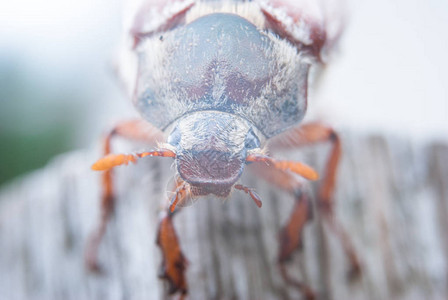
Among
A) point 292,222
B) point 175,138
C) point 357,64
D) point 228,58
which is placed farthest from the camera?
point 357,64

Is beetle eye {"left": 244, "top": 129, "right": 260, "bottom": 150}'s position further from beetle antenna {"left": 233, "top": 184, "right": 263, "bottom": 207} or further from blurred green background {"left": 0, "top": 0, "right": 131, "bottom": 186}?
blurred green background {"left": 0, "top": 0, "right": 131, "bottom": 186}

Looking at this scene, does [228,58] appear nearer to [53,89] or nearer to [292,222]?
[292,222]

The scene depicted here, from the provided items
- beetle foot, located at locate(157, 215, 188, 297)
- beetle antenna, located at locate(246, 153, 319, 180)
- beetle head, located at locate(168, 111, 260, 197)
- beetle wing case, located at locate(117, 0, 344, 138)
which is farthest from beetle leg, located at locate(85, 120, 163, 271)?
beetle antenna, located at locate(246, 153, 319, 180)

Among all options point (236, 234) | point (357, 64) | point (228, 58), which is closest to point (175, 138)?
point (228, 58)

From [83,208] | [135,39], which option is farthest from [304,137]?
[83,208]

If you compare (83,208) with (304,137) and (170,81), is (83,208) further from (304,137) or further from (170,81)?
(304,137)

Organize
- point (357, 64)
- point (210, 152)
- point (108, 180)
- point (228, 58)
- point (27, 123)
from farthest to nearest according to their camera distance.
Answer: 1. point (357, 64)
2. point (27, 123)
3. point (108, 180)
4. point (228, 58)
5. point (210, 152)
